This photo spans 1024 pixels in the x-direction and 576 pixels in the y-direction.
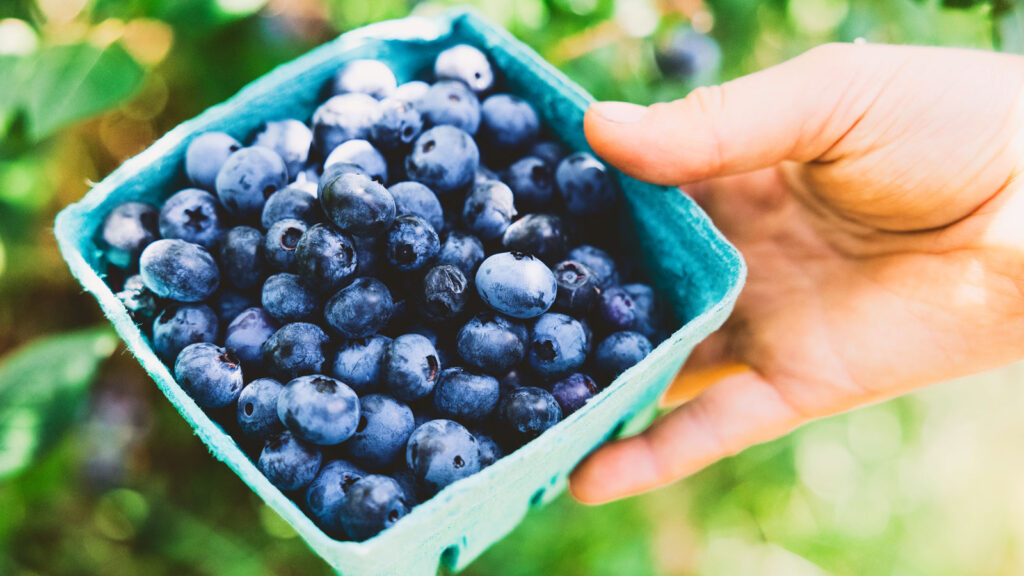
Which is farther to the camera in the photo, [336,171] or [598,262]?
[598,262]

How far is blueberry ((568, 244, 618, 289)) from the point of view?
1106 millimetres

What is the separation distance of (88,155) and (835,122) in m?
1.95

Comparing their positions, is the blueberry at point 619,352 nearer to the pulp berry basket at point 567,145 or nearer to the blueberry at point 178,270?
the pulp berry basket at point 567,145

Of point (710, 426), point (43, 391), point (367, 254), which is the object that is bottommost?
point (710, 426)

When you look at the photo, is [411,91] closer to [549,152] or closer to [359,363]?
[549,152]

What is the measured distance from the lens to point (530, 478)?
989 millimetres

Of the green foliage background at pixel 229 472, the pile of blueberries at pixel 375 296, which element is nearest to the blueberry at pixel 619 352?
the pile of blueberries at pixel 375 296

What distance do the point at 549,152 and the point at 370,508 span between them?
0.68 meters

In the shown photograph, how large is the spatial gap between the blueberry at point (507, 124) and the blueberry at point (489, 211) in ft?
0.51

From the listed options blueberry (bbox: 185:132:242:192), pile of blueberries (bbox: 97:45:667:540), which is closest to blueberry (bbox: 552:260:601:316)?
pile of blueberries (bbox: 97:45:667:540)

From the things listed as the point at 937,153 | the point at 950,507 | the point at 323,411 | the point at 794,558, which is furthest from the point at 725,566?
the point at 323,411

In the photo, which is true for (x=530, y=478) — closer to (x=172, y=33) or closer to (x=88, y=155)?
(x=172, y=33)

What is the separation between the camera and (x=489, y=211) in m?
1.07

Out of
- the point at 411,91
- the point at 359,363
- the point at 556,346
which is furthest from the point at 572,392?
the point at 411,91
